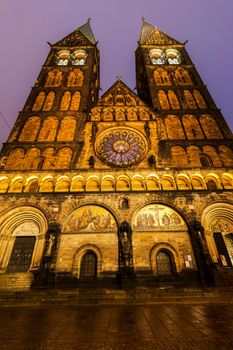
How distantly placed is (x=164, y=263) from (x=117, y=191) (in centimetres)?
500

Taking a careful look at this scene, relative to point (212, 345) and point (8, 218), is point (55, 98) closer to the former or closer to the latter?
point (8, 218)

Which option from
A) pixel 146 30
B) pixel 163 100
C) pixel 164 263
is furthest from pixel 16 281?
pixel 146 30

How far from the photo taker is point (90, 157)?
1495cm

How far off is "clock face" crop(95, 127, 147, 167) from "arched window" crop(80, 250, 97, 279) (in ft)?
23.6

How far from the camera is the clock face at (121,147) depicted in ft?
51.5

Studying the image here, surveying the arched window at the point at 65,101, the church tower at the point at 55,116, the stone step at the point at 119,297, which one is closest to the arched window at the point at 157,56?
the church tower at the point at 55,116

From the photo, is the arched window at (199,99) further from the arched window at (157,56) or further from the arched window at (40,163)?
the arched window at (40,163)

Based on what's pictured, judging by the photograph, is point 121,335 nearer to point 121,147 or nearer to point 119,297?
point 119,297

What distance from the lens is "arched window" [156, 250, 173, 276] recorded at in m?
10.4

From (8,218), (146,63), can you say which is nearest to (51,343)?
(8,218)

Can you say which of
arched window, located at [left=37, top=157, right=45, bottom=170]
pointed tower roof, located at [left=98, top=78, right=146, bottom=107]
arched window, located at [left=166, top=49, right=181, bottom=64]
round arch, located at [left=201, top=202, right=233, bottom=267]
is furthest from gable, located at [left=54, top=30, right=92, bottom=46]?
round arch, located at [left=201, top=202, right=233, bottom=267]

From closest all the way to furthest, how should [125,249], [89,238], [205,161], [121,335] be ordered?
[121,335] → [125,249] → [89,238] → [205,161]

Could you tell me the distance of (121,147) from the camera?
1659cm

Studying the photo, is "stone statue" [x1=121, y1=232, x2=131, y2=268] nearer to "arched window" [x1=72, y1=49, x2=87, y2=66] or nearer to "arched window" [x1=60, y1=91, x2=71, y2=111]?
"arched window" [x1=60, y1=91, x2=71, y2=111]
